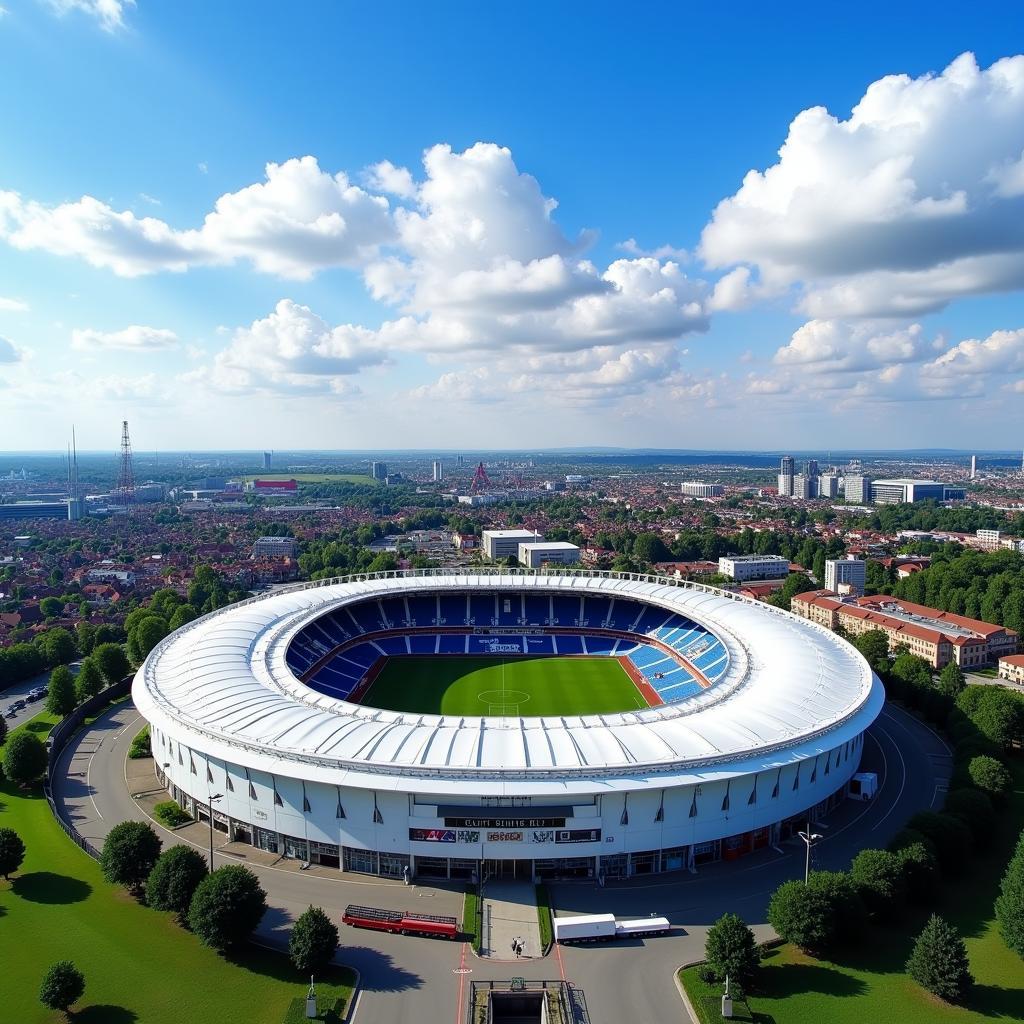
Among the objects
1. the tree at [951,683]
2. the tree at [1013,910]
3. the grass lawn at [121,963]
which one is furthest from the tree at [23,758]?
the tree at [951,683]

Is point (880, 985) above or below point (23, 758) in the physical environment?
below

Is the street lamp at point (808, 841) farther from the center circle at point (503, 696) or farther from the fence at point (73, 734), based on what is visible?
the fence at point (73, 734)

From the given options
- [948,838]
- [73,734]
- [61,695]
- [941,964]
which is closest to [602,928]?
[941,964]

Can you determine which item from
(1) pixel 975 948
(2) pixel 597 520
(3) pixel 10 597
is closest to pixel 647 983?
(1) pixel 975 948

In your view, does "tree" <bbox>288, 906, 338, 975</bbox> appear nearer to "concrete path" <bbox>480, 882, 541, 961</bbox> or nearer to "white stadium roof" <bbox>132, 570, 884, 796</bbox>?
"concrete path" <bbox>480, 882, 541, 961</bbox>

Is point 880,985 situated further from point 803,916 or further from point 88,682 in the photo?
point 88,682

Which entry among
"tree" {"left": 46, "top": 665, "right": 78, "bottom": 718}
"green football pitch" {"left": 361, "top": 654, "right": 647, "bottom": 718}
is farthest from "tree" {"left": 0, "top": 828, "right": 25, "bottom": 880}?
"green football pitch" {"left": 361, "top": 654, "right": 647, "bottom": 718}
